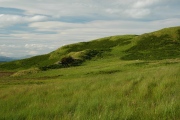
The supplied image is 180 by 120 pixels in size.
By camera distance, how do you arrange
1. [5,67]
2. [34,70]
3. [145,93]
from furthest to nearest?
1. [5,67]
2. [34,70]
3. [145,93]

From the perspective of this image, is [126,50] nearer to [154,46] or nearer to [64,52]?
[154,46]

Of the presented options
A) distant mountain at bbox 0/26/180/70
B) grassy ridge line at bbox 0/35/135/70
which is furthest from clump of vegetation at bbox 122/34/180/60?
grassy ridge line at bbox 0/35/135/70

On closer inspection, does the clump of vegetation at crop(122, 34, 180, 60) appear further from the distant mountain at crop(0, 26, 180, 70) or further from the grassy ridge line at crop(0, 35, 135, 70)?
the grassy ridge line at crop(0, 35, 135, 70)

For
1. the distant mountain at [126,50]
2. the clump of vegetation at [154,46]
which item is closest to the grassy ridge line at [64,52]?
the distant mountain at [126,50]

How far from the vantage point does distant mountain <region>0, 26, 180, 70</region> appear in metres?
77.3

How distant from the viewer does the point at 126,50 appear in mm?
88188

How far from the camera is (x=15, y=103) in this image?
10820mm

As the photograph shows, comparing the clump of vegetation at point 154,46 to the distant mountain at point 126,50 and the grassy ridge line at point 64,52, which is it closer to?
the distant mountain at point 126,50

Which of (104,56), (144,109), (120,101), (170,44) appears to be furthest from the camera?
(170,44)

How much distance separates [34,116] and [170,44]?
8504cm

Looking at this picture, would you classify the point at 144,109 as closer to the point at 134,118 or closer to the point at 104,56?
the point at 134,118

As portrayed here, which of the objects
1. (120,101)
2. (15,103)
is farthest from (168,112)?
(15,103)

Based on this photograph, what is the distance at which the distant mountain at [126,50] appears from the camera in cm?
7731

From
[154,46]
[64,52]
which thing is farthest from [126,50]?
[64,52]
